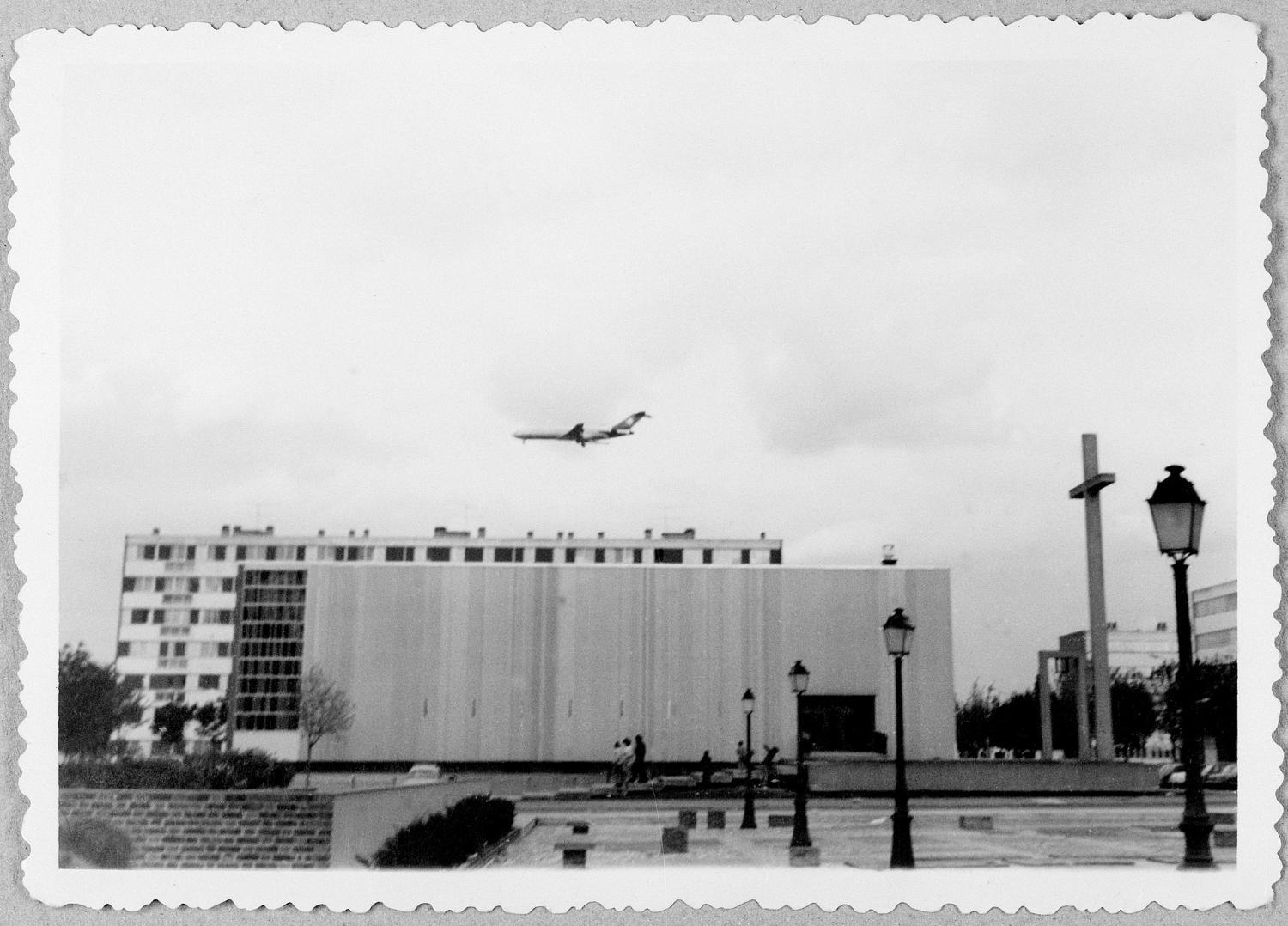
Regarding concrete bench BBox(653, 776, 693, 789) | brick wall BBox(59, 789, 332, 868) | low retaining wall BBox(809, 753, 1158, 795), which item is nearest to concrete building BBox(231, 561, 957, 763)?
low retaining wall BBox(809, 753, 1158, 795)

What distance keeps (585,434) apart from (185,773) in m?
3.53

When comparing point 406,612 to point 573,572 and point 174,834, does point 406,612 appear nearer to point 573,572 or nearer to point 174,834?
point 573,572

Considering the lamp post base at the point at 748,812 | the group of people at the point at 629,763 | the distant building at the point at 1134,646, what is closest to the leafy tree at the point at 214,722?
the group of people at the point at 629,763

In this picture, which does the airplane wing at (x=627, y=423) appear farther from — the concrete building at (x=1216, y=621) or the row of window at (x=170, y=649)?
the concrete building at (x=1216, y=621)

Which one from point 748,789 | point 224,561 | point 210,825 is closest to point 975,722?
point 748,789

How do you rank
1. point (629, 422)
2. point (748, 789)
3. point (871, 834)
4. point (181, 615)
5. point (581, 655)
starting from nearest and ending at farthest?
point (181, 615)
point (871, 834)
point (629, 422)
point (748, 789)
point (581, 655)

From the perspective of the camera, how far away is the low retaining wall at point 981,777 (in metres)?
9.09

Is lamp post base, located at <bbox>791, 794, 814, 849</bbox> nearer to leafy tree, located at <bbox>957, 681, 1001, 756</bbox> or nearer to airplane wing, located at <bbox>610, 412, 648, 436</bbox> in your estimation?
leafy tree, located at <bbox>957, 681, 1001, 756</bbox>

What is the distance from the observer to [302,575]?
395 inches

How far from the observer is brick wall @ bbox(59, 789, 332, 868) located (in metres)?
7.51

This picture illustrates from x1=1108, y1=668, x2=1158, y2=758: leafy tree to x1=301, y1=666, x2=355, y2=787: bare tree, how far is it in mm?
6025

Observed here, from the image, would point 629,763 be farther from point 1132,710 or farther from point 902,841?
point 1132,710

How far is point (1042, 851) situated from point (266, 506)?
18.2ft

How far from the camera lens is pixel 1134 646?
9.40m
